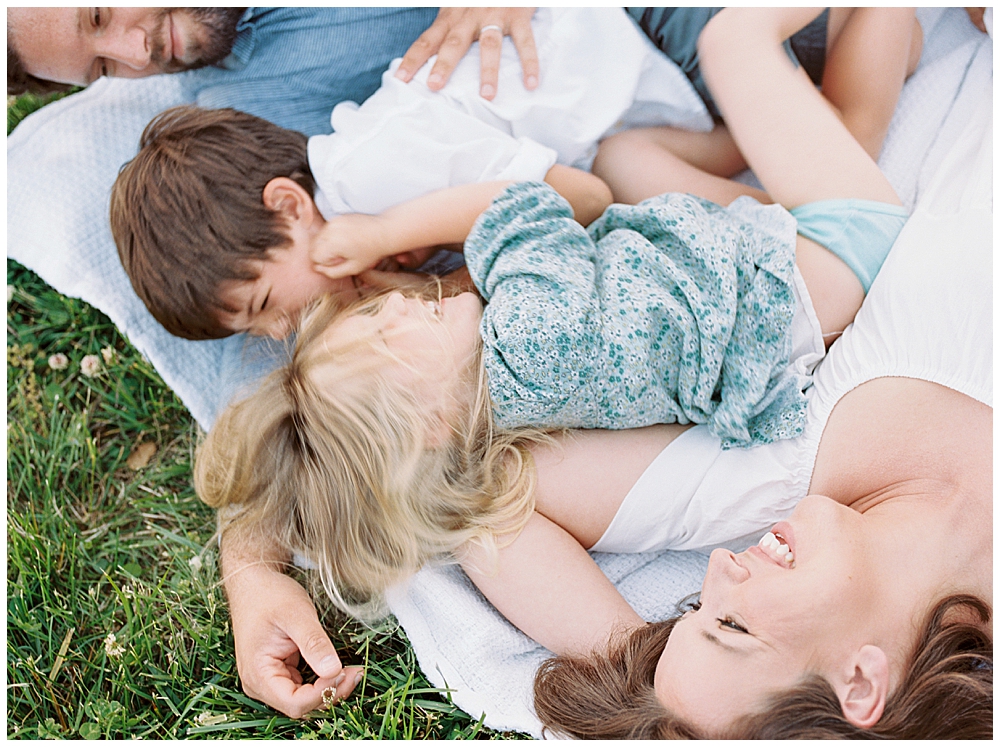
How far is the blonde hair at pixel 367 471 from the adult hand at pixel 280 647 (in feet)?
0.27

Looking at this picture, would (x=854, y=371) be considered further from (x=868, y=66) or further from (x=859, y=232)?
(x=868, y=66)

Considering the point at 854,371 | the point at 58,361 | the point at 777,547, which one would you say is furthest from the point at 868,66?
the point at 58,361

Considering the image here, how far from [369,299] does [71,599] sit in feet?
3.06

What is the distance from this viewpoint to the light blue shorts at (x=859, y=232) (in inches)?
65.1

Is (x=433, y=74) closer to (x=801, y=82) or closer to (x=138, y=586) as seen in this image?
(x=801, y=82)

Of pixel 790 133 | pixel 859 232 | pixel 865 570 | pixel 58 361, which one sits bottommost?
pixel 58 361

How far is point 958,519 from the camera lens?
1.38 m

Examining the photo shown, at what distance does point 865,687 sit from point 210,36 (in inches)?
79.0

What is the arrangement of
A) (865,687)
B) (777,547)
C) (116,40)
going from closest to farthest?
(865,687) → (777,547) → (116,40)

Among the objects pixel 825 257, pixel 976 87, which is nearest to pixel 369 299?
pixel 825 257

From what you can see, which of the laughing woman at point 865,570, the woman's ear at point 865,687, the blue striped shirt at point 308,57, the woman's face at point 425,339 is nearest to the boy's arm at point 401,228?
the woman's face at point 425,339

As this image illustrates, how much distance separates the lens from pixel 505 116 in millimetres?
1871

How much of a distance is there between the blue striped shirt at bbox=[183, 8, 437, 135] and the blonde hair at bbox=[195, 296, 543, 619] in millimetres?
739

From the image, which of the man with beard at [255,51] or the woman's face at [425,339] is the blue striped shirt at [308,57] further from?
the woman's face at [425,339]
